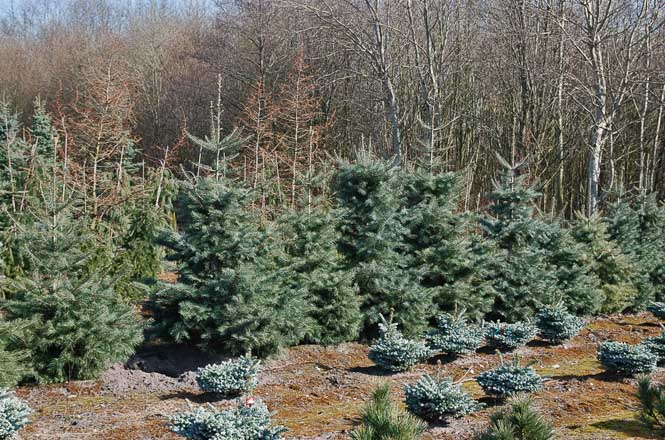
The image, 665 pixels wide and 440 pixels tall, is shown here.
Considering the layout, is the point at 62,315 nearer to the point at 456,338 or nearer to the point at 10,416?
the point at 10,416

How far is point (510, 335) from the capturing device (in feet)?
27.2

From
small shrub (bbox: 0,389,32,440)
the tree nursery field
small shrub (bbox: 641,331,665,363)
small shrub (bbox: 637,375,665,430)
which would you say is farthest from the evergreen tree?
small shrub (bbox: 641,331,665,363)

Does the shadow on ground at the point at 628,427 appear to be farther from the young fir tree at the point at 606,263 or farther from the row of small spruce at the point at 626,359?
the young fir tree at the point at 606,263

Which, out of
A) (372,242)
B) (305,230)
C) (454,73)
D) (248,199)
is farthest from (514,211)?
(454,73)

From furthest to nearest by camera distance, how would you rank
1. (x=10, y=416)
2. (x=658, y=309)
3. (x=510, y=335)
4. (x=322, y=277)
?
(x=658, y=309), (x=510, y=335), (x=322, y=277), (x=10, y=416)

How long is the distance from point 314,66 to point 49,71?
17.7 m

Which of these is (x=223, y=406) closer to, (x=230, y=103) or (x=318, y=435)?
(x=318, y=435)

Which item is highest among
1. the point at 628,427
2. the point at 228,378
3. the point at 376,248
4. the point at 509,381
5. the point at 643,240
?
the point at 643,240

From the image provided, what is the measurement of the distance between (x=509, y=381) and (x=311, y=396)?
1.90 meters

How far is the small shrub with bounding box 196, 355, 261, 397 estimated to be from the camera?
19.7ft

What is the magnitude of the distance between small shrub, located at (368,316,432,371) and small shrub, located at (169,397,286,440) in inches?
106

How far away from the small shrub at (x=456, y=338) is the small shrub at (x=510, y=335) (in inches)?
5.1

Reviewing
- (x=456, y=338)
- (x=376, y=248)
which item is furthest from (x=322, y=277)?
(x=456, y=338)

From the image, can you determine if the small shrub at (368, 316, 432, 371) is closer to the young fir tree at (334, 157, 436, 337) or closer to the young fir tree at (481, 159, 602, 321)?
the young fir tree at (334, 157, 436, 337)
